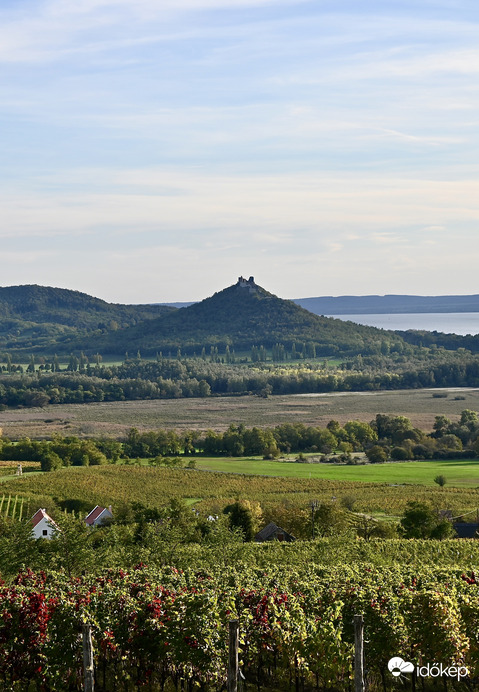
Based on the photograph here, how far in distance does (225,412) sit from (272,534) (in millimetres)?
91864

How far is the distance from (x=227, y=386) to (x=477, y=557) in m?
142

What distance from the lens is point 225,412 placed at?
13512 centimetres

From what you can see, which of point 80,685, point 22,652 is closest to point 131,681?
point 80,685

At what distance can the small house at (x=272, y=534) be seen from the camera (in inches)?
1689

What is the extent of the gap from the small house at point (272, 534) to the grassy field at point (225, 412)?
61.8 m

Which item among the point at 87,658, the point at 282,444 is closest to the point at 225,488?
the point at 282,444

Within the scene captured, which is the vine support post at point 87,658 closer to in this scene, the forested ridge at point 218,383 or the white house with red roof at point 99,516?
the white house with red roof at point 99,516

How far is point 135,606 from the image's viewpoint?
18.8 metres

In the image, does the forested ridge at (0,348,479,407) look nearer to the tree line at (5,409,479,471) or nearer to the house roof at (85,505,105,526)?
the tree line at (5,409,479,471)

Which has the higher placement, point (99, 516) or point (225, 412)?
point (99, 516)

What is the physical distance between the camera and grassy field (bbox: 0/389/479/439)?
11481 centimetres

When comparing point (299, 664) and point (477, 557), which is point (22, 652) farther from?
point (477, 557)

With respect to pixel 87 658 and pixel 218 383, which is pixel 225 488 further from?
pixel 218 383

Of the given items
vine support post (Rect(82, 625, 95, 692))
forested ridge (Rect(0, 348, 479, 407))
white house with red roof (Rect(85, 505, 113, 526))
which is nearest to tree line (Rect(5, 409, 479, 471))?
white house with red roof (Rect(85, 505, 113, 526))
